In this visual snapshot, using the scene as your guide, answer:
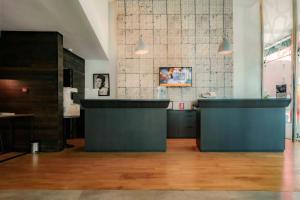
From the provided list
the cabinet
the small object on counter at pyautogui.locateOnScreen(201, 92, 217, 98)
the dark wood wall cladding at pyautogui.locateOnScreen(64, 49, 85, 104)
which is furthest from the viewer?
the small object on counter at pyautogui.locateOnScreen(201, 92, 217, 98)

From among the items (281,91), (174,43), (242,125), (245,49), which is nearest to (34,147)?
(242,125)

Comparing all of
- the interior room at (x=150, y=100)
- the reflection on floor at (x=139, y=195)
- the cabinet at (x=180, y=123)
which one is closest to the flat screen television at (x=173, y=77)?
the interior room at (x=150, y=100)

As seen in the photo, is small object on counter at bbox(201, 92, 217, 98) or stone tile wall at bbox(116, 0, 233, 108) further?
stone tile wall at bbox(116, 0, 233, 108)

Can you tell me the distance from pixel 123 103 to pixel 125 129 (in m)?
0.60

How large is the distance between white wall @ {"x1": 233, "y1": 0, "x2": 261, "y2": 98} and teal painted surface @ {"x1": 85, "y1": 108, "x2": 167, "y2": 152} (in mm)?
4104

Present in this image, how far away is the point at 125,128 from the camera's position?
5.31 metres

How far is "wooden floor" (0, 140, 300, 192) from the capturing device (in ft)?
10.0

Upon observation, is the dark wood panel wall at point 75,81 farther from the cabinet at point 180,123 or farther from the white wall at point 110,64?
the cabinet at point 180,123

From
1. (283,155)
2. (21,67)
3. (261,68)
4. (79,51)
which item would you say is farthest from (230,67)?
(21,67)

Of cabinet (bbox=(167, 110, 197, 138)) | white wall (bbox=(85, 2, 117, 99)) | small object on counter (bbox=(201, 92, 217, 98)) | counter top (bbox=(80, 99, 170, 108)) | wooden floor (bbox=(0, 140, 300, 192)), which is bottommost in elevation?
wooden floor (bbox=(0, 140, 300, 192))

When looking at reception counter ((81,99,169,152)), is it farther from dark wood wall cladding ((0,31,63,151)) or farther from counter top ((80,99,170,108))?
dark wood wall cladding ((0,31,63,151))

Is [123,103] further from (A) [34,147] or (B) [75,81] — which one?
(B) [75,81]

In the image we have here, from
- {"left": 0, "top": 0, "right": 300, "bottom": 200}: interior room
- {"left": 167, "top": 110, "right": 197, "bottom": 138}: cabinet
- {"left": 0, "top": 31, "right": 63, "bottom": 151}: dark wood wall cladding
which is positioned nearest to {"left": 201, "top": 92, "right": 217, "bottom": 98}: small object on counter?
{"left": 0, "top": 0, "right": 300, "bottom": 200}: interior room

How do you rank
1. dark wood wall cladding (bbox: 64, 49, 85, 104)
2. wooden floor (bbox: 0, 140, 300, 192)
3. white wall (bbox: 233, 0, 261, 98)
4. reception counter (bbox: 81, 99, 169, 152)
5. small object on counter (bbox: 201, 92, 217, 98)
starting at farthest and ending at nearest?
1. white wall (bbox: 233, 0, 261, 98)
2. small object on counter (bbox: 201, 92, 217, 98)
3. dark wood wall cladding (bbox: 64, 49, 85, 104)
4. reception counter (bbox: 81, 99, 169, 152)
5. wooden floor (bbox: 0, 140, 300, 192)
